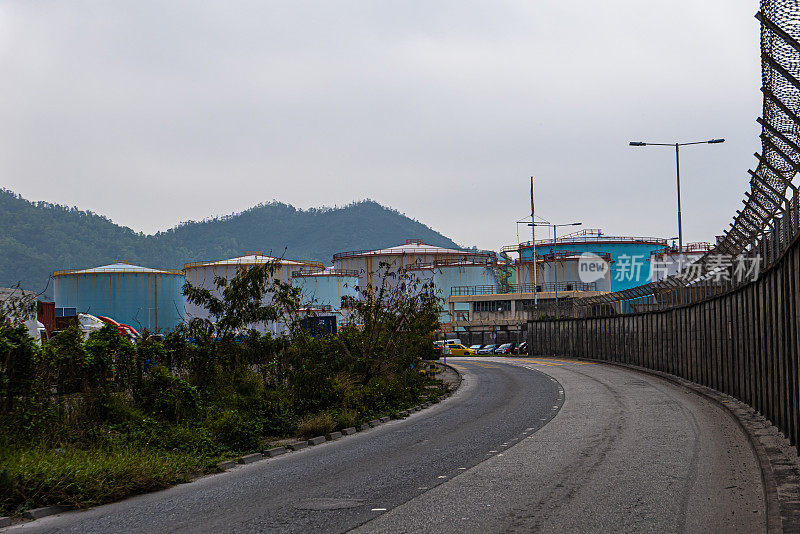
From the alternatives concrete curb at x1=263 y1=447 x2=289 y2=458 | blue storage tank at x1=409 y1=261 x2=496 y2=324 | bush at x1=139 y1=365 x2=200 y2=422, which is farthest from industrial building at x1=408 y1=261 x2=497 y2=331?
concrete curb at x1=263 y1=447 x2=289 y2=458

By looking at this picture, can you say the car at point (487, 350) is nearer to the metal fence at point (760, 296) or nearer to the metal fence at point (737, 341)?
the metal fence at point (737, 341)

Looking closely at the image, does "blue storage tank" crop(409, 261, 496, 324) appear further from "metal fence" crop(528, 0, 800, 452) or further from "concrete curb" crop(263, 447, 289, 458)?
"concrete curb" crop(263, 447, 289, 458)

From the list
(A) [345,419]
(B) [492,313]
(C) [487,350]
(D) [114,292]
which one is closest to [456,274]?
(B) [492,313]

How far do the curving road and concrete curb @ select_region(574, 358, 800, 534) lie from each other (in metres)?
0.19

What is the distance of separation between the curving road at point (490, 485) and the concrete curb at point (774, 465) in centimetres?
→ 19

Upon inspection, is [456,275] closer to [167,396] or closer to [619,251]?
[619,251]

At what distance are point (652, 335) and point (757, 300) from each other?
1904cm

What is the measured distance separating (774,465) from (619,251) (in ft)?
298

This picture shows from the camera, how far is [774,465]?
37.5 ft

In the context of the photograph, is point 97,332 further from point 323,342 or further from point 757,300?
point 757,300

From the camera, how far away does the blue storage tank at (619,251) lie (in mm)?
97188

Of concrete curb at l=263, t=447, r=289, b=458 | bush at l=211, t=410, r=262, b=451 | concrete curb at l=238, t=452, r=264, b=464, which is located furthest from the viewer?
bush at l=211, t=410, r=262, b=451

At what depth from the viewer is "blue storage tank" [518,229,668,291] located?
9719 cm

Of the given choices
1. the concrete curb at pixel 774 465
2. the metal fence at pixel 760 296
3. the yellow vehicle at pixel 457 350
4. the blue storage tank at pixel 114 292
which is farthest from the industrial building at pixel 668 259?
the concrete curb at pixel 774 465
